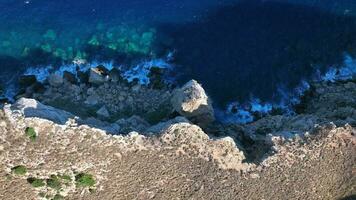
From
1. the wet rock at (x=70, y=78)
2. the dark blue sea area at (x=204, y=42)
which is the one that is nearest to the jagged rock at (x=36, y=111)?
the wet rock at (x=70, y=78)

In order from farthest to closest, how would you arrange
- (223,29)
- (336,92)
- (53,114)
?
(223,29)
(336,92)
(53,114)

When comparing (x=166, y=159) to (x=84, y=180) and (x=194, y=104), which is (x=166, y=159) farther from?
(x=194, y=104)

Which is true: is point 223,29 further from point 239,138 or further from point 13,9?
point 13,9

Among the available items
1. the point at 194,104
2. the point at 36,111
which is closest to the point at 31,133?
the point at 36,111

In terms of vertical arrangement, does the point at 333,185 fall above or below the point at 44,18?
below

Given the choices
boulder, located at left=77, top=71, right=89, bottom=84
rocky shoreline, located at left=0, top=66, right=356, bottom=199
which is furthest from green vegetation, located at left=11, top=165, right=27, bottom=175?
boulder, located at left=77, top=71, right=89, bottom=84

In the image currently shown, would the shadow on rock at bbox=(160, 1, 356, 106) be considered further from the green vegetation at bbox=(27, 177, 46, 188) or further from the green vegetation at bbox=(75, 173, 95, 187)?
the green vegetation at bbox=(27, 177, 46, 188)

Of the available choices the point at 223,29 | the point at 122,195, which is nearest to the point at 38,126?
the point at 122,195
